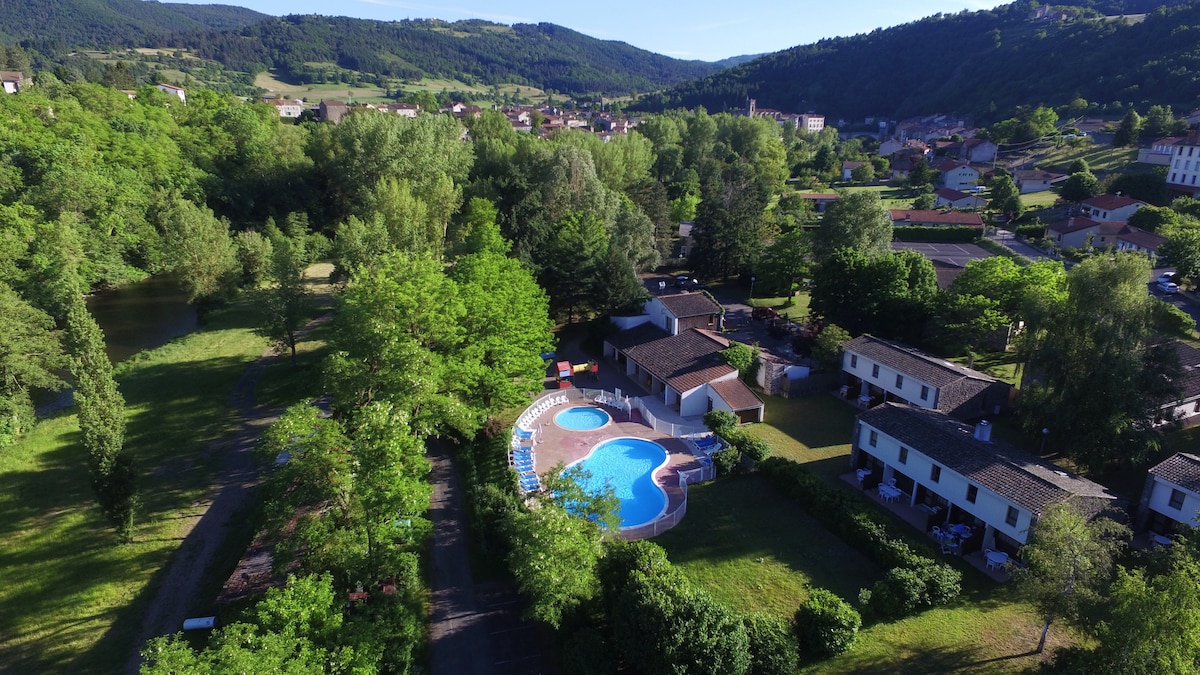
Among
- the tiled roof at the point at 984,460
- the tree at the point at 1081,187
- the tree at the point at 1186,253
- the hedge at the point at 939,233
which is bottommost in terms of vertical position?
the tiled roof at the point at 984,460

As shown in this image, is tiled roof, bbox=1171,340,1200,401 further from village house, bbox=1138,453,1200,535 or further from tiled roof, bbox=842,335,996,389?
village house, bbox=1138,453,1200,535

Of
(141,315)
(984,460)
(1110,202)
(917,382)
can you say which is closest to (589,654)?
(984,460)

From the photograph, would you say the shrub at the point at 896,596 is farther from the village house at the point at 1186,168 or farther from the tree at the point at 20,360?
the village house at the point at 1186,168

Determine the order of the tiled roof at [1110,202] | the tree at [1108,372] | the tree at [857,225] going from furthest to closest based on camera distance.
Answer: the tiled roof at [1110,202], the tree at [857,225], the tree at [1108,372]

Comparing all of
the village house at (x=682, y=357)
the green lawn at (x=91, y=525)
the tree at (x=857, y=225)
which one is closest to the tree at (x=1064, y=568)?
the village house at (x=682, y=357)

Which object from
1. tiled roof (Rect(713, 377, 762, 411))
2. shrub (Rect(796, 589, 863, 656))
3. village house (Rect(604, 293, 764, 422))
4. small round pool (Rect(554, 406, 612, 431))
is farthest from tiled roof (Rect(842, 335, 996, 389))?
shrub (Rect(796, 589, 863, 656))

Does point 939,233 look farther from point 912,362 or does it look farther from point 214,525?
point 214,525

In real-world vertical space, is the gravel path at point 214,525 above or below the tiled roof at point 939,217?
below

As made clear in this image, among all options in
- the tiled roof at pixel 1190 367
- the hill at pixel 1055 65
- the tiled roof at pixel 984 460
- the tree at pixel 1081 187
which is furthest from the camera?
the hill at pixel 1055 65
